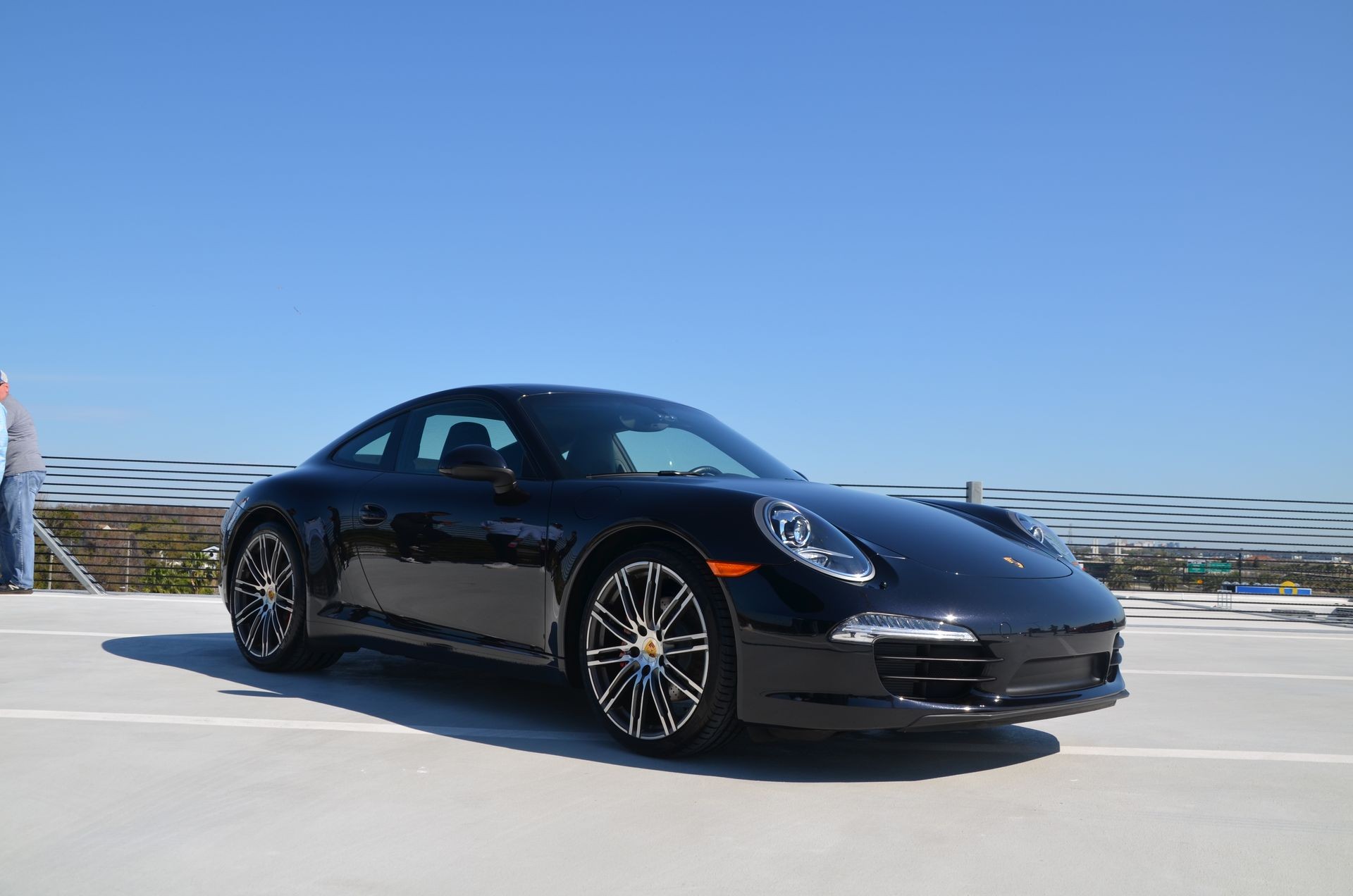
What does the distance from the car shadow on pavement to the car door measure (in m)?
0.30

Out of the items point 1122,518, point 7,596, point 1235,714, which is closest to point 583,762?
point 1235,714

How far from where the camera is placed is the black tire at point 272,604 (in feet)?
17.1

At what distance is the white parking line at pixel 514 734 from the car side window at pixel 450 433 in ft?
3.46

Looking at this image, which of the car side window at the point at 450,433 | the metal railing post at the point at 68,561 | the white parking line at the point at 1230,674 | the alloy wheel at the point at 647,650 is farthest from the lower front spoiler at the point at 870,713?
the metal railing post at the point at 68,561

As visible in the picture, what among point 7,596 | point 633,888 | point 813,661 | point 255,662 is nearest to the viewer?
point 633,888

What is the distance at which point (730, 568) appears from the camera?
3.53 metres

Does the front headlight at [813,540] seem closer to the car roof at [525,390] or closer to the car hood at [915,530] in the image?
the car hood at [915,530]

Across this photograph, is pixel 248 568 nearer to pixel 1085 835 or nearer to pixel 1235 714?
pixel 1085 835

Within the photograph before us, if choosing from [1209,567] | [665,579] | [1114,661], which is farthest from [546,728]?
[1209,567]

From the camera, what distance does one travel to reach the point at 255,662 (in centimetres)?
545

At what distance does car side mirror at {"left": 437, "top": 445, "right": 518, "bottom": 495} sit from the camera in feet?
13.9

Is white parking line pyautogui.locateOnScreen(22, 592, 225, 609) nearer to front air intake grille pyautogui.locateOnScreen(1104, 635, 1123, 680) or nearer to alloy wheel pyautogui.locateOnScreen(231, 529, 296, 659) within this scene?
alloy wheel pyautogui.locateOnScreen(231, 529, 296, 659)

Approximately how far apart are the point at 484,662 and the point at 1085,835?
88.2 inches

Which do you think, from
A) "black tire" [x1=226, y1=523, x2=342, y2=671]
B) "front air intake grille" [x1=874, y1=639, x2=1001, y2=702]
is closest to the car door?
"black tire" [x1=226, y1=523, x2=342, y2=671]
